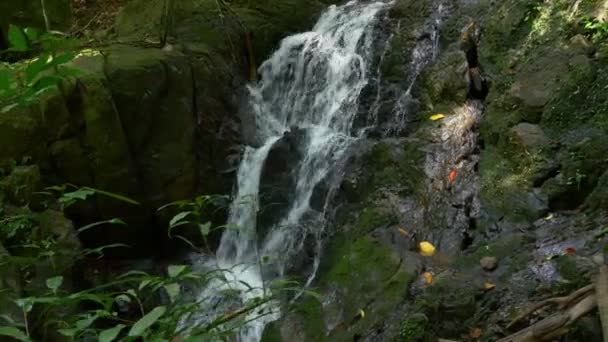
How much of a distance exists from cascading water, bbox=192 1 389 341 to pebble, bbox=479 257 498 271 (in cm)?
188

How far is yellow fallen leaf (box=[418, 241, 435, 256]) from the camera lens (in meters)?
4.49

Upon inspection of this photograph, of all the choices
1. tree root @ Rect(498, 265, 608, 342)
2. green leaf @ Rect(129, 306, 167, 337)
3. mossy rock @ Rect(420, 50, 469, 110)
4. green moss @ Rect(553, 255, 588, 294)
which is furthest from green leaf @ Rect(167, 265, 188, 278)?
mossy rock @ Rect(420, 50, 469, 110)

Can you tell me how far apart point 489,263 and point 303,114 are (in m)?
3.81

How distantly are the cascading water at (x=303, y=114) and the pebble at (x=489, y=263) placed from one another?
1881mm

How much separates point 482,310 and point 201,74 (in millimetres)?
4462

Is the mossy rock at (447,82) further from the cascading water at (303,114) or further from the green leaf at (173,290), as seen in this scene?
the green leaf at (173,290)

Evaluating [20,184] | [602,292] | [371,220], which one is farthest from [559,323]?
[20,184]

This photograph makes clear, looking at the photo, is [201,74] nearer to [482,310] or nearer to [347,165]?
[347,165]

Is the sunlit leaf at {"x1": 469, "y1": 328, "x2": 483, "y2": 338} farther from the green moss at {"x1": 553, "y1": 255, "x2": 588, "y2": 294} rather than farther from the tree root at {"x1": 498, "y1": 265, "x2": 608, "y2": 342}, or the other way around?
the tree root at {"x1": 498, "y1": 265, "x2": 608, "y2": 342}

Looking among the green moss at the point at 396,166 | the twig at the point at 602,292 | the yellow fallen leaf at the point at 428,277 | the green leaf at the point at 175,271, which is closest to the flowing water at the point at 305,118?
the green moss at the point at 396,166

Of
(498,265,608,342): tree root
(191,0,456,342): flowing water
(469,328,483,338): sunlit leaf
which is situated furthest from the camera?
(191,0,456,342): flowing water

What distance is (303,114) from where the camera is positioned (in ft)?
24.1

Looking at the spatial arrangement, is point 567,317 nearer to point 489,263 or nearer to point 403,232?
point 489,263

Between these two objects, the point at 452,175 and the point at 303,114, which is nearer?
the point at 452,175
